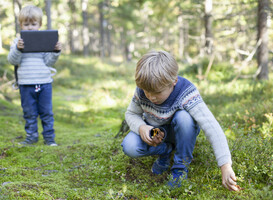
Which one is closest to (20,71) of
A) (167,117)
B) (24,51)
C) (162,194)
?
(24,51)

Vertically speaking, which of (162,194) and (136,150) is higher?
(136,150)

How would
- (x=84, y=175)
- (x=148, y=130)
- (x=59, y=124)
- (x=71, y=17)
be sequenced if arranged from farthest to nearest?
(x=71, y=17) < (x=59, y=124) < (x=84, y=175) < (x=148, y=130)

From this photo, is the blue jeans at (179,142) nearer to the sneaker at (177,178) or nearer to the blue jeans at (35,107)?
the sneaker at (177,178)

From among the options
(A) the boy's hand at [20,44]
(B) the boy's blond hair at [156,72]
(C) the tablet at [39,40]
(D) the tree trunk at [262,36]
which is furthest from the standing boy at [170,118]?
(D) the tree trunk at [262,36]

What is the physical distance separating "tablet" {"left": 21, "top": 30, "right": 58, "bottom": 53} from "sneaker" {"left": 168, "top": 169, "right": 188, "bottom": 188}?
2834 millimetres

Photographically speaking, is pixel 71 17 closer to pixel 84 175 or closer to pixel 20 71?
pixel 20 71

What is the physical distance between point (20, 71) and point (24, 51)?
381 millimetres

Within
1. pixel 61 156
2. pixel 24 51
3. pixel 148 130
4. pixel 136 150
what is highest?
pixel 24 51

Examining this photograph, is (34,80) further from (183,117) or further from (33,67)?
(183,117)

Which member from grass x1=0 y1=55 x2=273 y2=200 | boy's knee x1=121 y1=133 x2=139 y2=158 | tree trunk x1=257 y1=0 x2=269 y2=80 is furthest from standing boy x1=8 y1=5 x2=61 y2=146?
tree trunk x1=257 y1=0 x2=269 y2=80

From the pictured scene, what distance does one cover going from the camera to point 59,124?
6156 millimetres

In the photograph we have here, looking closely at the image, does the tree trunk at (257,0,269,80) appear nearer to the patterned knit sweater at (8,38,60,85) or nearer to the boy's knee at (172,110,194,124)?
the patterned knit sweater at (8,38,60,85)

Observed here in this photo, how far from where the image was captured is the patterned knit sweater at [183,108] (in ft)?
7.50

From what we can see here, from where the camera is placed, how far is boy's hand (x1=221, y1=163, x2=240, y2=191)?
2.10 metres
